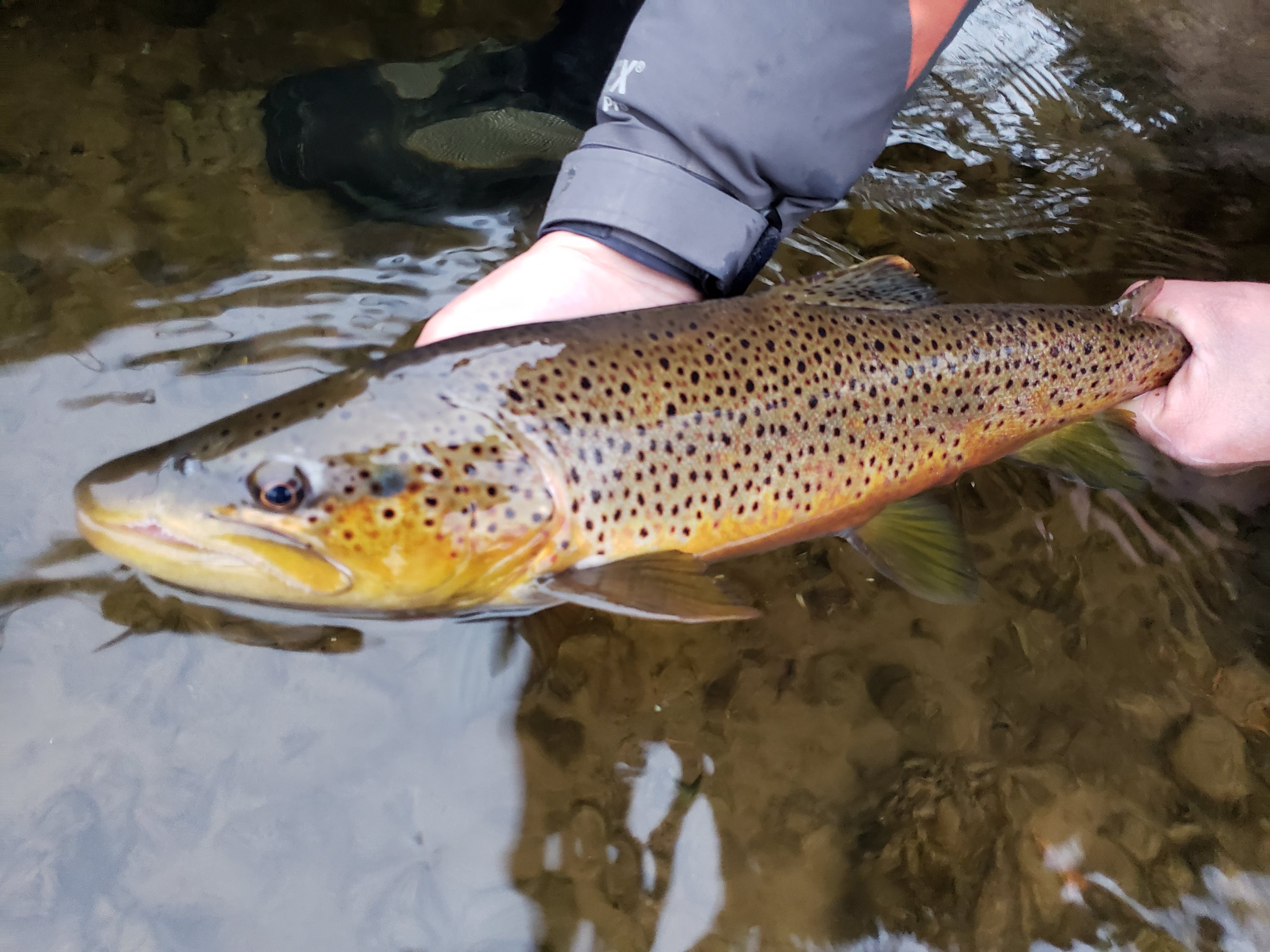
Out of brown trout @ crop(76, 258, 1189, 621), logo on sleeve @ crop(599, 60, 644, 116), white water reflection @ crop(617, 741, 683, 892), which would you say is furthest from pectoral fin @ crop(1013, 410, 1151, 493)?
logo on sleeve @ crop(599, 60, 644, 116)

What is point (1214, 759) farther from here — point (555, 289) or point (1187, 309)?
point (555, 289)

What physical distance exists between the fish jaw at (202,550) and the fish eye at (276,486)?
0.19ft

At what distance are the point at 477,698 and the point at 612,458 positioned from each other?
80cm

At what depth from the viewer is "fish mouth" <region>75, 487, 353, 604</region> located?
1.56 m

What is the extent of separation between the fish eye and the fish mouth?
0.06 m

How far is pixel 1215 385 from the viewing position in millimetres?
2621

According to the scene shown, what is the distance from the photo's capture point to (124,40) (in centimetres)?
313

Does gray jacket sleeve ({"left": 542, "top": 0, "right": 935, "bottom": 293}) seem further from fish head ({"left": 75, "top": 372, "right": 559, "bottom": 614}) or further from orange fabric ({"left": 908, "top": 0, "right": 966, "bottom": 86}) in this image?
fish head ({"left": 75, "top": 372, "right": 559, "bottom": 614})

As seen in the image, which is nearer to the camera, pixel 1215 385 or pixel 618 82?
pixel 618 82

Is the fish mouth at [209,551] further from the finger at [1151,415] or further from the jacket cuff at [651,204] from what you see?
the finger at [1151,415]

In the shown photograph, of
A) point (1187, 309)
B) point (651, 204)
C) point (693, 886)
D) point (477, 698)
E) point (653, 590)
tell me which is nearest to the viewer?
point (653, 590)

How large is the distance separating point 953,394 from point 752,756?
1122mm

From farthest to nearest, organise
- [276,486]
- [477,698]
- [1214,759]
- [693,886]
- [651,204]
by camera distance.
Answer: [1214,759] < [651,204] < [477,698] < [693,886] < [276,486]

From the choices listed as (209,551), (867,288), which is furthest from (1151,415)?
(209,551)
